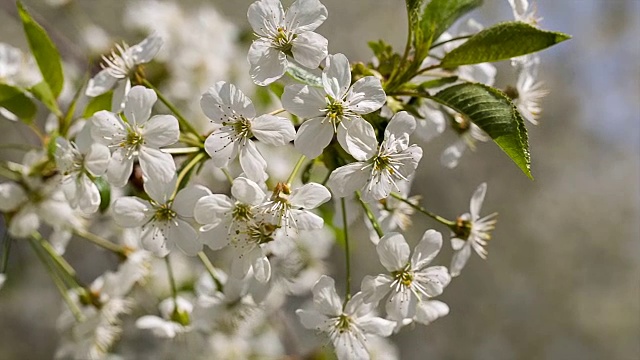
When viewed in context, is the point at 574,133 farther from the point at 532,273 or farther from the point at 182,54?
the point at 182,54

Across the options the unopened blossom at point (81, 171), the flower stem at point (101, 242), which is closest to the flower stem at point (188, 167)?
the unopened blossom at point (81, 171)

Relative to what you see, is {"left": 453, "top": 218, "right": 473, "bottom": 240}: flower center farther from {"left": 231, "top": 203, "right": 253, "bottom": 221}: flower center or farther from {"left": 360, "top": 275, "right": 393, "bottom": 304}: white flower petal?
{"left": 231, "top": 203, "right": 253, "bottom": 221}: flower center

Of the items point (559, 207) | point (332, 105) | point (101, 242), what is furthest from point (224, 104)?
point (559, 207)

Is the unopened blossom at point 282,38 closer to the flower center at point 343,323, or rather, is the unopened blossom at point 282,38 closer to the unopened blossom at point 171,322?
the flower center at point 343,323

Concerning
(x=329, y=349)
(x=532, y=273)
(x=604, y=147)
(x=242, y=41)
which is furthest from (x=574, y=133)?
(x=329, y=349)

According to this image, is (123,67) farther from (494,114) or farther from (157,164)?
(494,114)
